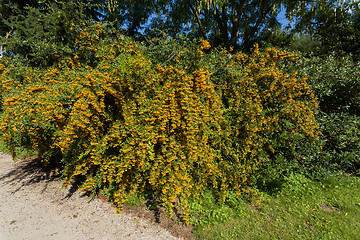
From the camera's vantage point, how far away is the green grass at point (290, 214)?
2.67m

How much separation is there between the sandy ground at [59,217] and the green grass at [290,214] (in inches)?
33.4

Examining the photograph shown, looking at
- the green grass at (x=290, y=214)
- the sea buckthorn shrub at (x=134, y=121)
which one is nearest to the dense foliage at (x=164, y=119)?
the sea buckthorn shrub at (x=134, y=121)

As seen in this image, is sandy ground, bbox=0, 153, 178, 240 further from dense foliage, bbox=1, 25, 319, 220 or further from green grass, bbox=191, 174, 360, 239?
green grass, bbox=191, 174, 360, 239

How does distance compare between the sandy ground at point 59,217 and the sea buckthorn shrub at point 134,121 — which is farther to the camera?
the sea buckthorn shrub at point 134,121

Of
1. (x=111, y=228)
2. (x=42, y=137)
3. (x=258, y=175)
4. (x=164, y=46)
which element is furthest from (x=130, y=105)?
(x=258, y=175)

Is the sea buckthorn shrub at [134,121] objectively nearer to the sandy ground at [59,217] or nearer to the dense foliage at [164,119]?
the dense foliage at [164,119]

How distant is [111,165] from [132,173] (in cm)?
40

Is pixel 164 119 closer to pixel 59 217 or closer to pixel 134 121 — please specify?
pixel 134 121

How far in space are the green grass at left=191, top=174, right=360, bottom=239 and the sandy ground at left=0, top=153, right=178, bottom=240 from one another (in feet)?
2.78

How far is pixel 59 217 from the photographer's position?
2988mm

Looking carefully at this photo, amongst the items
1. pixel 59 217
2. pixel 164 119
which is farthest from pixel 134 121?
pixel 59 217

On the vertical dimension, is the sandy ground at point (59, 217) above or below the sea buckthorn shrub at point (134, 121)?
below

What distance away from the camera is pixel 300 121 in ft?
11.1

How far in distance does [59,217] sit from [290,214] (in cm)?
407
